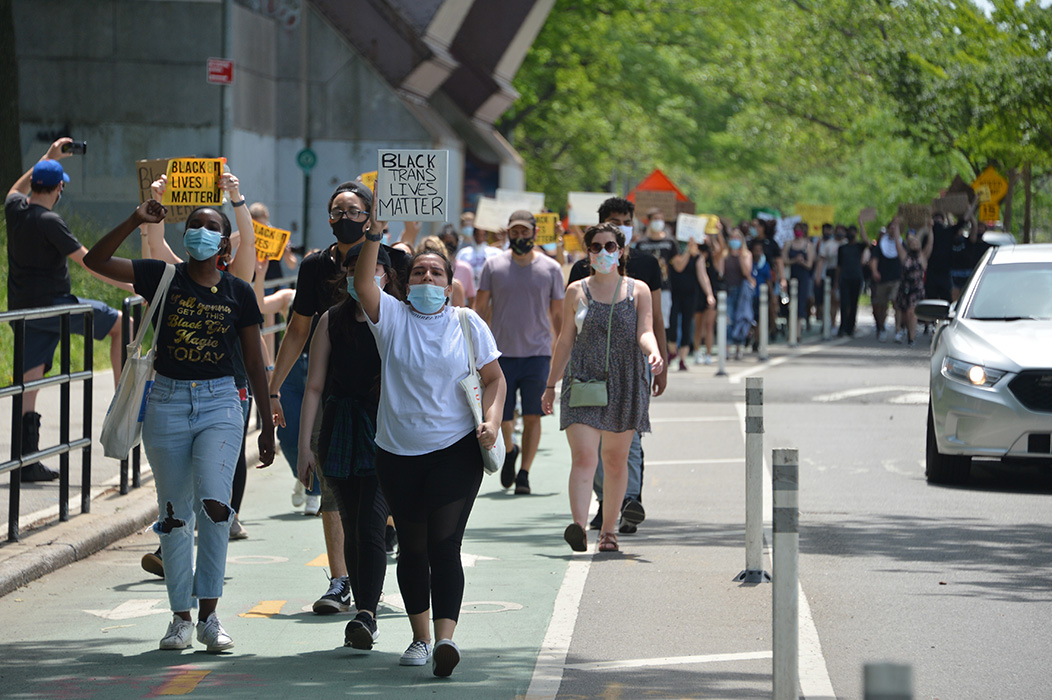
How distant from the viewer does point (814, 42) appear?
139 ft

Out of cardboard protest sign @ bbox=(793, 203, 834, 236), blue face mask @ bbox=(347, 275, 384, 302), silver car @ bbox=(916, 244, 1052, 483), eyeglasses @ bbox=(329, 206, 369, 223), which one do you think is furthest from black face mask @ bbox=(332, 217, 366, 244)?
cardboard protest sign @ bbox=(793, 203, 834, 236)

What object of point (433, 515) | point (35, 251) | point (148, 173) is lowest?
point (433, 515)

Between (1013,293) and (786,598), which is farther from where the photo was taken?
(1013,293)

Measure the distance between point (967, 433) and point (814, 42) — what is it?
3267 centimetres

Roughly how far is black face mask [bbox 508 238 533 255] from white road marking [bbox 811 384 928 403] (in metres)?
7.45

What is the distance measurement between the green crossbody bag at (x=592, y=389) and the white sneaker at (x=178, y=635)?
9.49ft

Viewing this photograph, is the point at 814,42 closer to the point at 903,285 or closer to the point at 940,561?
the point at 903,285

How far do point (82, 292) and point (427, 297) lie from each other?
15262 millimetres

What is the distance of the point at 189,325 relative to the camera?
6.80 meters

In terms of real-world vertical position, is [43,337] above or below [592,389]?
above

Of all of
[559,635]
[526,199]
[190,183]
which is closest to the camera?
[559,635]

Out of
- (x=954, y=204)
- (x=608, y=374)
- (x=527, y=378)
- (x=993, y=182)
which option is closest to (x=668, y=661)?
(x=608, y=374)

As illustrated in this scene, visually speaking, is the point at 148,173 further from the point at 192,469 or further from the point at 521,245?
the point at 192,469

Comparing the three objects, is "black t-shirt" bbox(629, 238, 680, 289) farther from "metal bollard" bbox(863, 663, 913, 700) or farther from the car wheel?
"metal bollard" bbox(863, 663, 913, 700)
